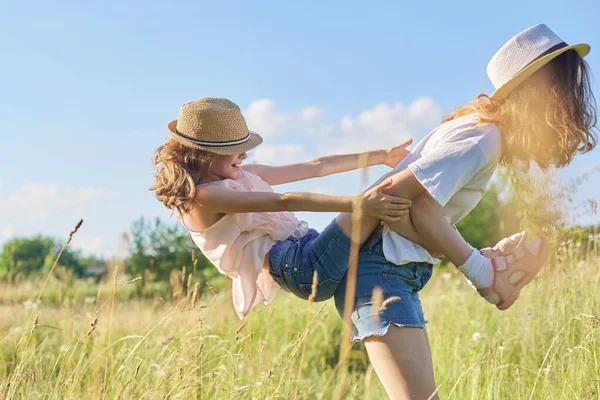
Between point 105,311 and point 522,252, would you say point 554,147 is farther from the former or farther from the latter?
point 105,311

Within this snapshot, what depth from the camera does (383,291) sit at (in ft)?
8.33

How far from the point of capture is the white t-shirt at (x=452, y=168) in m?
2.50

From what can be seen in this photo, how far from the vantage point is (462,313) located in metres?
6.74

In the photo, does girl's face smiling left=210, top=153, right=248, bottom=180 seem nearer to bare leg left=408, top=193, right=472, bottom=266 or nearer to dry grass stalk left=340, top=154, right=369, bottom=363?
dry grass stalk left=340, top=154, right=369, bottom=363

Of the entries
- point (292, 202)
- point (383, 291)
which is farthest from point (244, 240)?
point (383, 291)

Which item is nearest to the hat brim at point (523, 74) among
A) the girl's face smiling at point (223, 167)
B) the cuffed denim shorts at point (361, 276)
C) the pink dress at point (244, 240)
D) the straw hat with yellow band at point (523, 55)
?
the straw hat with yellow band at point (523, 55)

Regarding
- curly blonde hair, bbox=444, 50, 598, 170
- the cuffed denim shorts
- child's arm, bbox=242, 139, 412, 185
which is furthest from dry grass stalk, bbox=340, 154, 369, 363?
child's arm, bbox=242, 139, 412, 185

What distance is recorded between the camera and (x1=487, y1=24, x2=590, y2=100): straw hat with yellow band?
270 cm

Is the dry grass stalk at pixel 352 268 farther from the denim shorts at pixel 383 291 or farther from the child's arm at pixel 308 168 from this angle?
the child's arm at pixel 308 168

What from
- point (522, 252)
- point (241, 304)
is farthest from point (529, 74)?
point (241, 304)

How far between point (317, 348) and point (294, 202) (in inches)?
164

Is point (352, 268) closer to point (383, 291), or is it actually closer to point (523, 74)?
point (383, 291)

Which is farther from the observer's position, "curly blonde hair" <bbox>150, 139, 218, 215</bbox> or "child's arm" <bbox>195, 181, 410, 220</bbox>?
"curly blonde hair" <bbox>150, 139, 218, 215</bbox>

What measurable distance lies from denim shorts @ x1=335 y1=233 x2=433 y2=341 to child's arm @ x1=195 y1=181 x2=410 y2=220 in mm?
160
